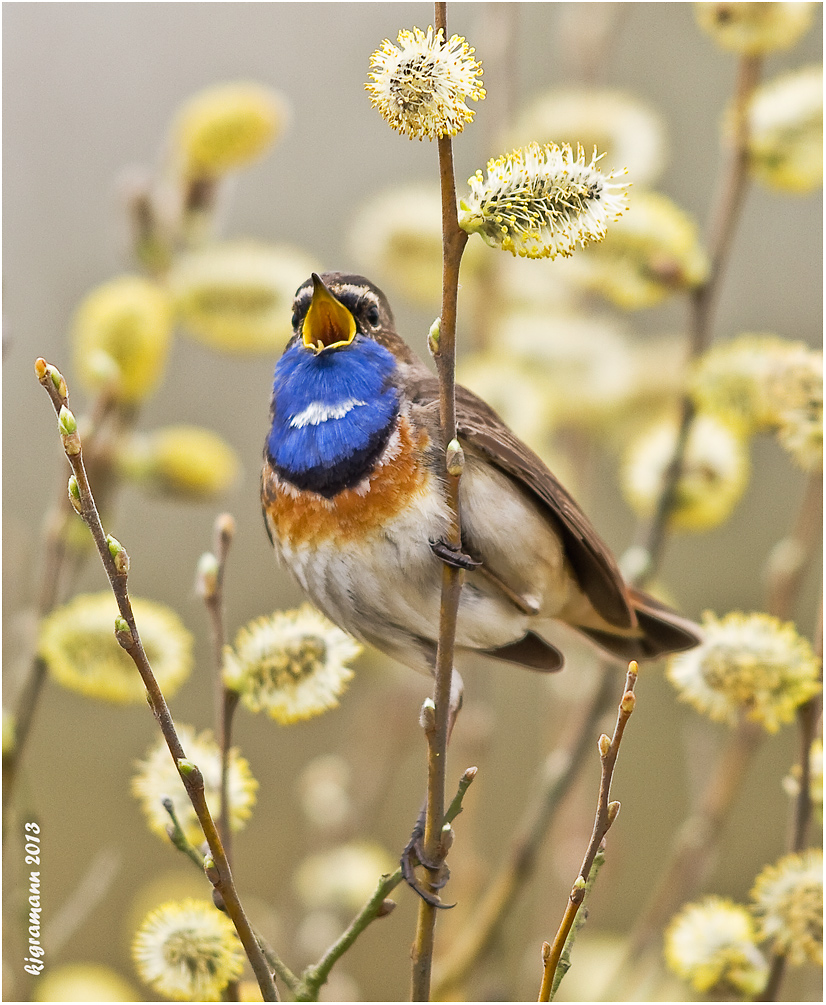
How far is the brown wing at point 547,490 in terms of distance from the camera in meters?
1.14

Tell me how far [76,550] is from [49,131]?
0.80 meters

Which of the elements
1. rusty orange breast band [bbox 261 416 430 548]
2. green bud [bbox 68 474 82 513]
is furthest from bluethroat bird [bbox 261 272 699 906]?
green bud [bbox 68 474 82 513]

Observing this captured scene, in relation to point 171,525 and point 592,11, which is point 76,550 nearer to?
point 171,525

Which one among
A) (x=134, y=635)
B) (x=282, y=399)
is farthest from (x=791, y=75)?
(x=134, y=635)

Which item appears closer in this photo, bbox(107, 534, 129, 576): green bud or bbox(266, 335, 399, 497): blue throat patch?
bbox(107, 534, 129, 576): green bud

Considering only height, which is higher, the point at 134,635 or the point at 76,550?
the point at 76,550

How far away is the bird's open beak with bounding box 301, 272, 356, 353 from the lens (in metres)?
1.12

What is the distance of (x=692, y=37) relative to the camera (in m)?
2.05

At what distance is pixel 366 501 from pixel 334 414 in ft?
0.37

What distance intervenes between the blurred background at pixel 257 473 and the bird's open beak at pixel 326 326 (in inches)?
12.3

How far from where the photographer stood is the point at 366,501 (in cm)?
112

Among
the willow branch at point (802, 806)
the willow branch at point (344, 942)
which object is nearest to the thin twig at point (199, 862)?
the willow branch at point (344, 942)

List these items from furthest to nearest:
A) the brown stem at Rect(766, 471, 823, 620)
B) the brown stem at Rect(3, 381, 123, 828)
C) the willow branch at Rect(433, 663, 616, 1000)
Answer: the brown stem at Rect(766, 471, 823, 620) → the willow branch at Rect(433, 663, 616, 1000) → the brown stem at Rect(3, 381, 123, 828)

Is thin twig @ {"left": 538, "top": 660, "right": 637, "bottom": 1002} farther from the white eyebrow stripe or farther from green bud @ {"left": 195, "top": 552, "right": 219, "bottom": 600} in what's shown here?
the white eyebrow stripe
